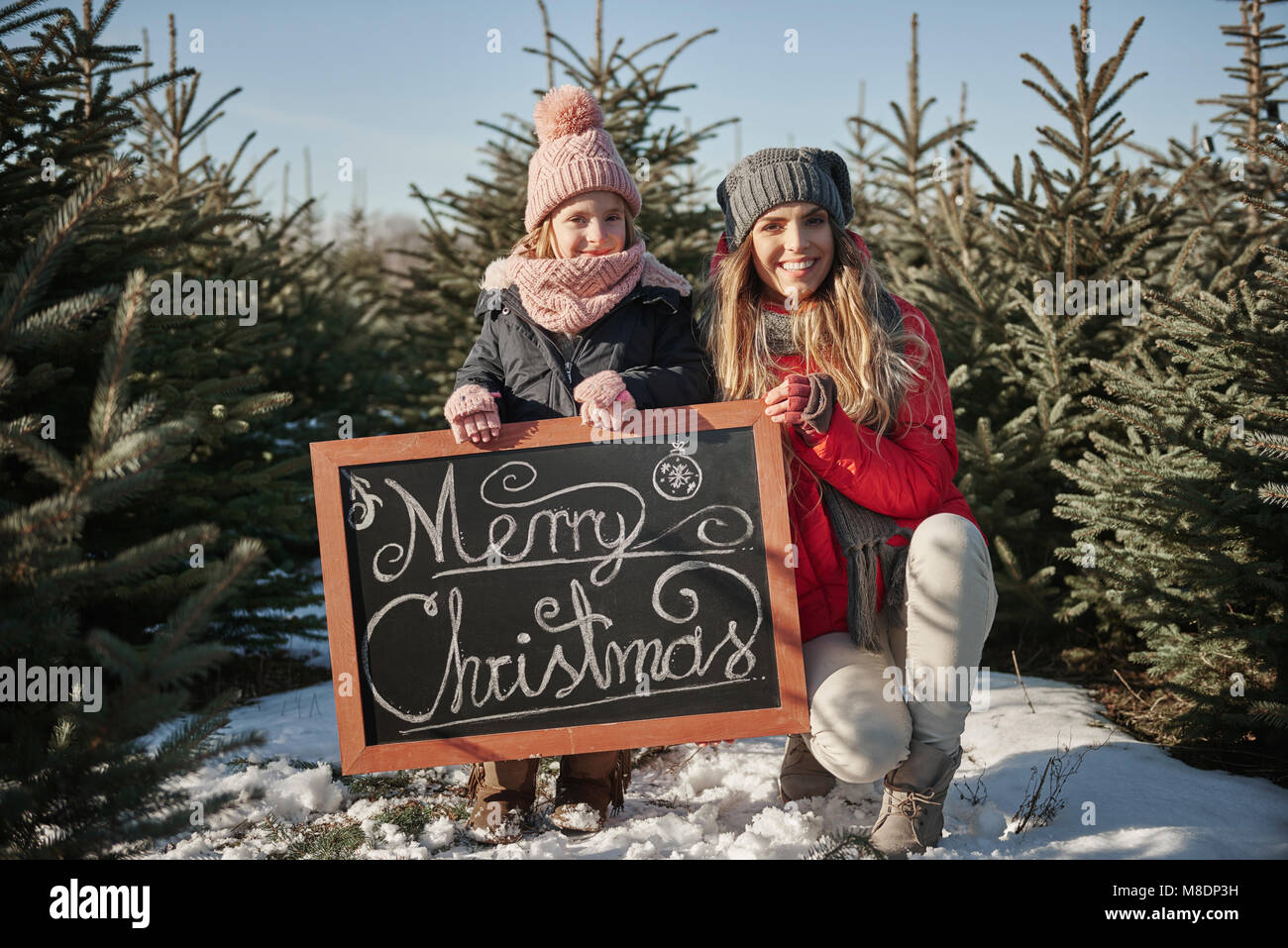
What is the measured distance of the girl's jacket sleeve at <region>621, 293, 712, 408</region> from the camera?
2.78 metres

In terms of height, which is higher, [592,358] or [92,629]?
[592,358]

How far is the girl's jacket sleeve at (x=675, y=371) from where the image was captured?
9.12 feet

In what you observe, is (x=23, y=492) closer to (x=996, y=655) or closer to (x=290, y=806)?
(x=290, y=806)

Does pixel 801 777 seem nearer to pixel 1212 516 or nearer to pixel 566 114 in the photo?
pixel 1212 516

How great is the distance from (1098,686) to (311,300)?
610 centimetres

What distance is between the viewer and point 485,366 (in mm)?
2941

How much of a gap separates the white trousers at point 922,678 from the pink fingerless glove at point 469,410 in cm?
120

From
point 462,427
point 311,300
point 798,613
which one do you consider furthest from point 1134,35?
point 311,300

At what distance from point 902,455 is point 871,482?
5.3 inches

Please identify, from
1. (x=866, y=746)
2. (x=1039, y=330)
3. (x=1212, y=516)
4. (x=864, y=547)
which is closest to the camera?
(x=866, y=746)

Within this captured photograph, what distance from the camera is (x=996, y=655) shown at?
14.3 ft

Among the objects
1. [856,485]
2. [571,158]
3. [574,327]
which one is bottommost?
[856,485]

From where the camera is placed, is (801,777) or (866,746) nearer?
(866,746)

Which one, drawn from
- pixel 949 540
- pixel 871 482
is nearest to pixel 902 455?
pixel 871 482
